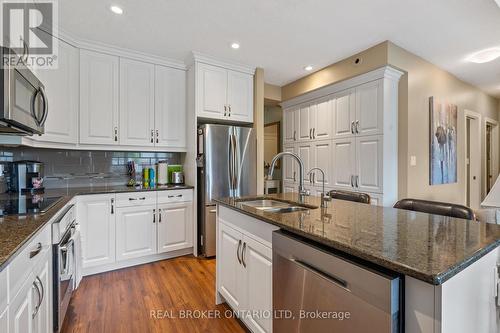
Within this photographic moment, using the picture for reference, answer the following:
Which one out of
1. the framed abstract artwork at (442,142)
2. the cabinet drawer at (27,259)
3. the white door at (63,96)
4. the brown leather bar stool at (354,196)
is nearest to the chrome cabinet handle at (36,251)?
the cabinet drawer at (27,259)

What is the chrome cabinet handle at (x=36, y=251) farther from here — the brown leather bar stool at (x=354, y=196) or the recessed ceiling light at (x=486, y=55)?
the recessed ceiling light at (x=486, y=55)

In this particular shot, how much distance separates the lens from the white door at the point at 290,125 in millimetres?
4305

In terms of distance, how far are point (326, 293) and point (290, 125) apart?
366 centimetres

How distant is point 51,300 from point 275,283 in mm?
1327

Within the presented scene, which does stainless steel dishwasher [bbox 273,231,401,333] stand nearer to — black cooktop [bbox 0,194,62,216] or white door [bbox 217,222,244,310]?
white door [bbox 217,222,244,310]

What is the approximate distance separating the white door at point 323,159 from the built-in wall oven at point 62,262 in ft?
10.2

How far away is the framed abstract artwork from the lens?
11.1ft

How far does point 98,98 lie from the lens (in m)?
2.80

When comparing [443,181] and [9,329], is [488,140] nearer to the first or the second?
[443,181]

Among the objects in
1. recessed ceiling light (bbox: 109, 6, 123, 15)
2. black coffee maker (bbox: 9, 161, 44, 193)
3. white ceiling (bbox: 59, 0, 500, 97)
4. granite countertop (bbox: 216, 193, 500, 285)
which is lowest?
granite countertop (bbox: 216, 193, 500, 285)

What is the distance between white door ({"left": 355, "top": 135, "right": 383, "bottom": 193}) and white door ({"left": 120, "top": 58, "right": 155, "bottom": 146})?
2694 mm

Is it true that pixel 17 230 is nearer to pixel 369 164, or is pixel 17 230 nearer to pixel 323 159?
pixel 369 164

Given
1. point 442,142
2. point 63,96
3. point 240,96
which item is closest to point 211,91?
point 240,96

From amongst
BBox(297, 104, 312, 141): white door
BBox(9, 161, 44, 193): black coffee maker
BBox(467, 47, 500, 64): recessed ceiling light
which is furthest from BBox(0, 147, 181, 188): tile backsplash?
BBox(467, 47, 500, 64): recessed ceiling light
